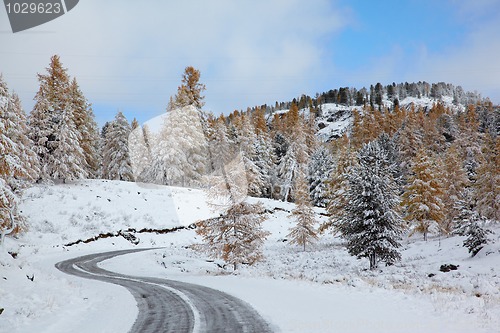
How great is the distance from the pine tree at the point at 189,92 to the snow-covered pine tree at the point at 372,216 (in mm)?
24660

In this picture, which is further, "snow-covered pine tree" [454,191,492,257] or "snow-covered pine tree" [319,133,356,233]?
"snow-covered pine tree" [319,133,356,233]

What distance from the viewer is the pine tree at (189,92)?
134 feet

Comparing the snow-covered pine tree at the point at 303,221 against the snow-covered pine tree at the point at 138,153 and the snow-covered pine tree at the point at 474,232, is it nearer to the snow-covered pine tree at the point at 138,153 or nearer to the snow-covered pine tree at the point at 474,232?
the snow-covered pine tree at the point at 474,232

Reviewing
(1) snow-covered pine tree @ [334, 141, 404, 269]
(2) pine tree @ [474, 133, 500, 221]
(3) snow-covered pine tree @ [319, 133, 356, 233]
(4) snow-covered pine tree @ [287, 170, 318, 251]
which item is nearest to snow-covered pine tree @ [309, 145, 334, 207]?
(3) snow-covered pine tree @ [319, 133, 356, 233]

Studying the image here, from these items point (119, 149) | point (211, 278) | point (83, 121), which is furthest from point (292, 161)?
point (211, 278)

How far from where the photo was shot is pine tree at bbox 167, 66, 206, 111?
4097 centimetres

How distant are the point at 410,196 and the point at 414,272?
48.7 feet

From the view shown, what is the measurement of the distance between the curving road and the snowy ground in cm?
43

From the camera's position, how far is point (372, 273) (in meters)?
20.5

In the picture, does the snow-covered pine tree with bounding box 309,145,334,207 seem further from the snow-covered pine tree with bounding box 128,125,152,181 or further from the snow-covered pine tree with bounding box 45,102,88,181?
the snow-covered pine tree with bounding box 45,102,88,181


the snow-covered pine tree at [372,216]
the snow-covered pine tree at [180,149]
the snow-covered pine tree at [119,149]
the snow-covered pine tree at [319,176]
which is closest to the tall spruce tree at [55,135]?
the snow-covered pine tree at [180,149]

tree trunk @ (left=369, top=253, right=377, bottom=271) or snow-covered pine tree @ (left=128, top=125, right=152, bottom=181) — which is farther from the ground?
snow-covered pine tree @ (left=128, top=125, right=152, bottom=181)

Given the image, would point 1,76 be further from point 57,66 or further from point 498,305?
point 498,305

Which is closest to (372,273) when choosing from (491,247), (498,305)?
(491,247)
